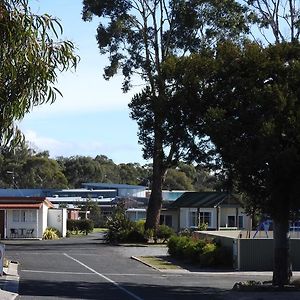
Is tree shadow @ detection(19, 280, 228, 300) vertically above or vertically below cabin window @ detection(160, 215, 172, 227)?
below

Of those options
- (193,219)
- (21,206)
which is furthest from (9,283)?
(193,219)

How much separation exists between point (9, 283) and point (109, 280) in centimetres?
435

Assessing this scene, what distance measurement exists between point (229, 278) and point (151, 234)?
25.3m

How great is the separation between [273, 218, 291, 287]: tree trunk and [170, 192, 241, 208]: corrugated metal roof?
41652 millimetres

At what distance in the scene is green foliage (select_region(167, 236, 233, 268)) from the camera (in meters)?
32.2

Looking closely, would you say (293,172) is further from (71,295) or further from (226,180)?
(71,295)

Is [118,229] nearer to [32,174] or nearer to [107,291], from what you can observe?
[107,291]

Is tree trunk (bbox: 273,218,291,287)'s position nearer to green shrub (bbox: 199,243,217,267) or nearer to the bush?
green shrub (bbox: 199,243,217,267)

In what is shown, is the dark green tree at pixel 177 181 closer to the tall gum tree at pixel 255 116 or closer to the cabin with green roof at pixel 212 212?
the cabin with green roof at pixel 212 212

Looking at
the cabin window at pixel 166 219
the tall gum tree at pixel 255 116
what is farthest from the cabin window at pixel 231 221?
the tall gum tree at pixel 255 116

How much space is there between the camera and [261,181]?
71.2 feet

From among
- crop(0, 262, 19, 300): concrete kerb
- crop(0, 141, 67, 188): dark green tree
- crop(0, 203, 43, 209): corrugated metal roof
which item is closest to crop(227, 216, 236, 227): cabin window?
crop(0, 203, 43, 209): corrugated metal roof

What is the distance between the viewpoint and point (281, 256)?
2205 cm

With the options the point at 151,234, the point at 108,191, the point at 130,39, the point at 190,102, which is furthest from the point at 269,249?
the point at 108,191
